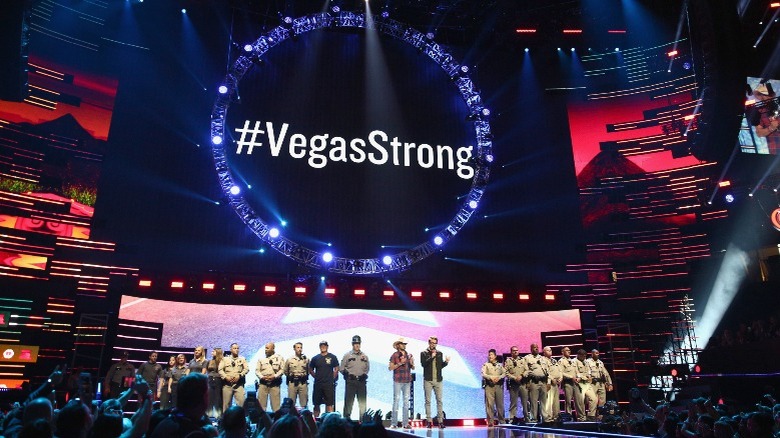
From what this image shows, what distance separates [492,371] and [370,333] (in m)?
3.09

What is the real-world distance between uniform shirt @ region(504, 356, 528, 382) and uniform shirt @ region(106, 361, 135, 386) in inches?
289

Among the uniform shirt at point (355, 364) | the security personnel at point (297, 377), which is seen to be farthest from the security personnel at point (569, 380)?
the security personnel at point (297, 377)

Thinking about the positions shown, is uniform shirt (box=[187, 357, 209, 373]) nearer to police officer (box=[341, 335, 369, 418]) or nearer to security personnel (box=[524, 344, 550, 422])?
police officer (box=[341, 335, 369, 418])

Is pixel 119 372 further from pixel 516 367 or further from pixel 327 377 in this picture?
pixel 516 367

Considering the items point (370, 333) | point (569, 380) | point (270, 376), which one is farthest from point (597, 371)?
point (270, 376)

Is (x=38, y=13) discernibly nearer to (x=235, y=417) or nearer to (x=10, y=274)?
(x=10, y=274)

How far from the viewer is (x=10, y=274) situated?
38.8 ft

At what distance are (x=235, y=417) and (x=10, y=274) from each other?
11.3m

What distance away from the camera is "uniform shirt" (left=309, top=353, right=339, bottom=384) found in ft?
35.2

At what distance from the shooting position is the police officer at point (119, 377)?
10500mm

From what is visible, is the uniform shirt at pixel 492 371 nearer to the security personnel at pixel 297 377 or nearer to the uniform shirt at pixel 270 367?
the security personnel at pixel 297 377

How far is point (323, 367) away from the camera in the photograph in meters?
10.8

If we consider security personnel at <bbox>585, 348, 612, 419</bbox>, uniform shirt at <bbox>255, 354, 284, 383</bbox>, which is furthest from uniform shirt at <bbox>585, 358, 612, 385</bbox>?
uniform shirt at <bbox>255, 354, 284, 383</bbox>

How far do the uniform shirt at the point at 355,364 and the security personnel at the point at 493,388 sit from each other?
2410 mm
